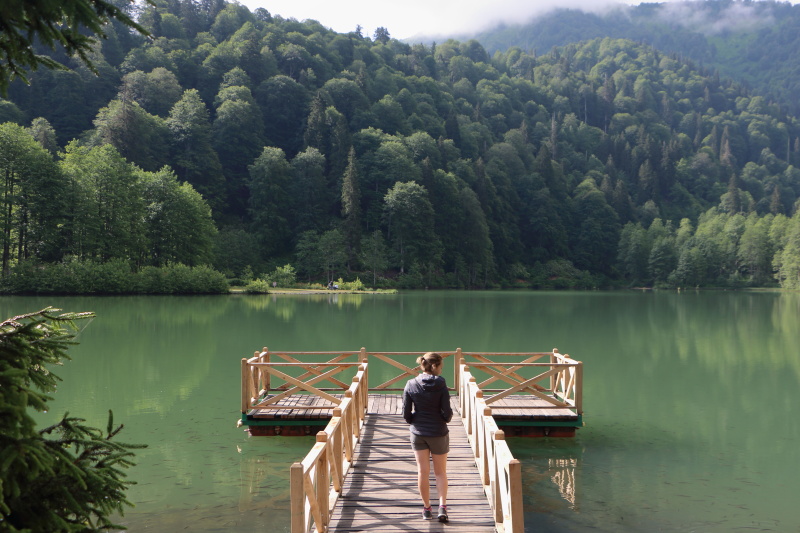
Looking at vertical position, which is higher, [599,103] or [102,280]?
[599,103]

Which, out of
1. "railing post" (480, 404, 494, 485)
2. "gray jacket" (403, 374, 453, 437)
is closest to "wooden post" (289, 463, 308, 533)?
"gray jacket" (403, 374, 453, 437)

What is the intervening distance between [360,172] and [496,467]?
97894 mm

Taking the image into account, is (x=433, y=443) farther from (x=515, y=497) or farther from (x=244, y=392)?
(x=244, y=392)

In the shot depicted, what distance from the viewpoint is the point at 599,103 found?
19100 centimetres

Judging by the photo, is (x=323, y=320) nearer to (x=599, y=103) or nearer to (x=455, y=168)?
(x=455, y=168)

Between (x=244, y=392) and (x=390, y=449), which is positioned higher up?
(x=244, y=392)

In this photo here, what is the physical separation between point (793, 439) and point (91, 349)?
911 inches

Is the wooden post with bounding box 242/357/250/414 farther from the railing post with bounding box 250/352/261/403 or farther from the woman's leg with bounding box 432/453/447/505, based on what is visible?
the woman's leg with bounding box 432/453/447/505

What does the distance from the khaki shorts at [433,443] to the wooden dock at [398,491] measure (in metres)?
0.82

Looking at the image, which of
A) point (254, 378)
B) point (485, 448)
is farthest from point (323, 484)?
point (254, 378)

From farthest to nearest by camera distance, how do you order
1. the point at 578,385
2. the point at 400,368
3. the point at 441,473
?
the point at 400,368 < the point at 578,385 < the point at 441,473

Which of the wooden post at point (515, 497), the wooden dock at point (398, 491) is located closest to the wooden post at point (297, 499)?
the wooden dock at point (398, 491)

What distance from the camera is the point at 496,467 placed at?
24.5 ft

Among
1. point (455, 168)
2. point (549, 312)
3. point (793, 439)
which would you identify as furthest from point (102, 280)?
point (455, 168)
